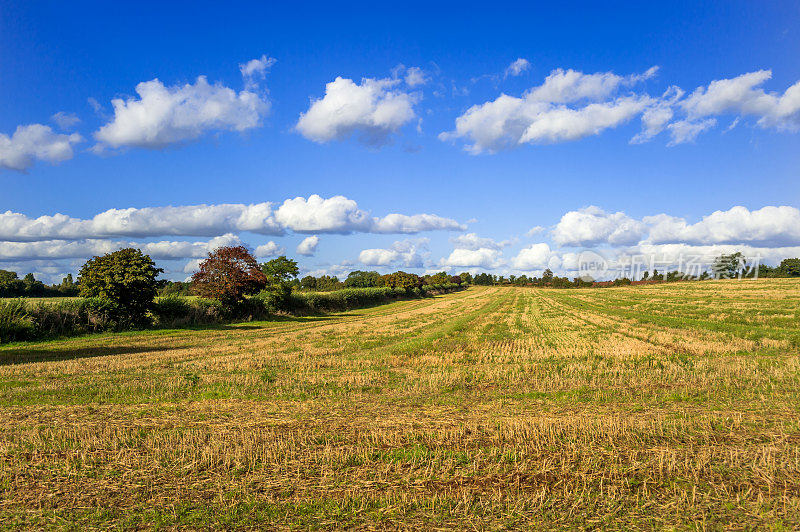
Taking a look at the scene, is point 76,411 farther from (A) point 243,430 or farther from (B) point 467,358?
(B) point 467,358

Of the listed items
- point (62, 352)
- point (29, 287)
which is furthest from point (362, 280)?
point (62, 352)

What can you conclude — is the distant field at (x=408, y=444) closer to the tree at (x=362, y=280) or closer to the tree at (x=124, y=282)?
the tree at (x=124, y=282)

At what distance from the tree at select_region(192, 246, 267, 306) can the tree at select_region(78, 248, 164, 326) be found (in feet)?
24.0

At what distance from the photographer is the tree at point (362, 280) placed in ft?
371

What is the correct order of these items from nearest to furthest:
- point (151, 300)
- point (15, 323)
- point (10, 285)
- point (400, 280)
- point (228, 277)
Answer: point (15, 323) < point (151, 300) < point (228, 277) < point (10, 285) < point (400, 280)

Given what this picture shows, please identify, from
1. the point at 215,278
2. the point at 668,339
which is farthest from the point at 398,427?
the point at 215,278

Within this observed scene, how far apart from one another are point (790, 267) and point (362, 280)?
103814 millimetres

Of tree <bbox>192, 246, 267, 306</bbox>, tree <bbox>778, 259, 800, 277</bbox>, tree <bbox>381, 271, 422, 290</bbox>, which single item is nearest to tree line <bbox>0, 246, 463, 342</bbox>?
tree <bbox>192, 246, 267, 306</bbox>

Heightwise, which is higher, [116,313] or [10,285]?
[10,285]

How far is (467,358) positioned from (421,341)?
4566mm

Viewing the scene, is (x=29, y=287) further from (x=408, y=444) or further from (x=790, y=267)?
(x=790, y=267)

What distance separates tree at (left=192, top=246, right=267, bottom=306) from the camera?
132 ft

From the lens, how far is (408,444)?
327 inches

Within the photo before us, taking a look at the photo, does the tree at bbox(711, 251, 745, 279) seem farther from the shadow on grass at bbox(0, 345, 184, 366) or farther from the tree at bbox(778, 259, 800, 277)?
the shadow on grass at bbox(0, 345, 184, 366)
